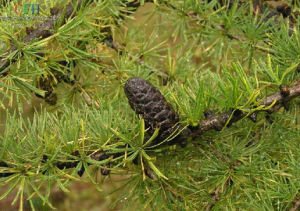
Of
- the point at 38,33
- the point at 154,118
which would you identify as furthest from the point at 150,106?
the point at 38,33

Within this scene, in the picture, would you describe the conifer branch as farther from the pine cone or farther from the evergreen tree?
the pine cone

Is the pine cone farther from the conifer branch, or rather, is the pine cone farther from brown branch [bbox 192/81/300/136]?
the conifer branch

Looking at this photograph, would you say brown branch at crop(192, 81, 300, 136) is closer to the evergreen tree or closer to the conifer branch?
the evergreen tree

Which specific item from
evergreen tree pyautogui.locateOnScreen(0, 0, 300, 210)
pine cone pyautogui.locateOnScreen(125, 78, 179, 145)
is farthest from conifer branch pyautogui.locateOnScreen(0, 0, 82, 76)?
pine cone pyautogui.locateOnScreen(125, 78, 179, 145)

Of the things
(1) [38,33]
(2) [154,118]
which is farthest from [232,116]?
(1) [38,33]

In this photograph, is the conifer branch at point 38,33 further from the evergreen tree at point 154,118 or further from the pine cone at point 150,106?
the pine cone at point 150,106

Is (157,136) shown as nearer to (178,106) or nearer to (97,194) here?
(178,106)

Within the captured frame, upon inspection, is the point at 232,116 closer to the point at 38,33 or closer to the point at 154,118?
the point at 154,118

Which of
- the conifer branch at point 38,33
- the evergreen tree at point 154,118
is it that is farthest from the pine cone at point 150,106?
the conifer branch at point 38,33

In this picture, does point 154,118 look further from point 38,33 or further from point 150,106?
point 38,33
